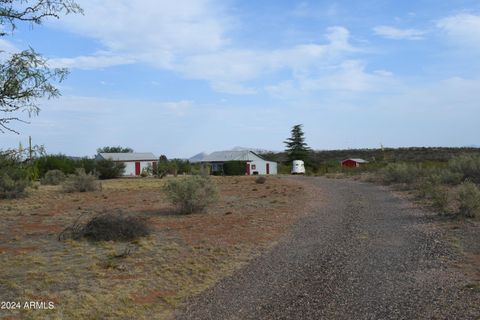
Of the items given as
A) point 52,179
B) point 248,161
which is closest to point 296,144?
point 248,161

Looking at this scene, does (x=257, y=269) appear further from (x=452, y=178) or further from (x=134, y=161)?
(x=134, y=161)

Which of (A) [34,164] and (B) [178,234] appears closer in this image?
(A) [34,164]

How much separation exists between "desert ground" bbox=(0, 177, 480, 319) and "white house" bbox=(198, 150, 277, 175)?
164 ft

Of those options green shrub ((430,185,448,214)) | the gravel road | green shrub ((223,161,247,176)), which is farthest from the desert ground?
green shrub ((223,161,247,176))

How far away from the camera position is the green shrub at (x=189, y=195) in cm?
1639

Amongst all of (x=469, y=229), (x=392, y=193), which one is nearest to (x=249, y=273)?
(x=469, y=229)

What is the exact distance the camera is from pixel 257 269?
8.25 metres

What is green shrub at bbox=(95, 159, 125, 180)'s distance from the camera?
47500 mm

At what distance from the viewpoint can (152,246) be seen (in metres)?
10.4

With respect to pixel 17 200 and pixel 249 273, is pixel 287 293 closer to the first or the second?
pixel 249 273

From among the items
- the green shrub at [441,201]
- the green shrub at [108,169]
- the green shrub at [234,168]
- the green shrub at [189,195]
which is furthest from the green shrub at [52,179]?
the green shrub at [441,201]

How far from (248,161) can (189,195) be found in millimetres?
50761

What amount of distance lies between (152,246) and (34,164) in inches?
173

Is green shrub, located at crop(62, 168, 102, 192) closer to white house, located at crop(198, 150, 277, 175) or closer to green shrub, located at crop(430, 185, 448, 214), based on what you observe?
green shrub, located at crop(430, 185, 448, 214)
